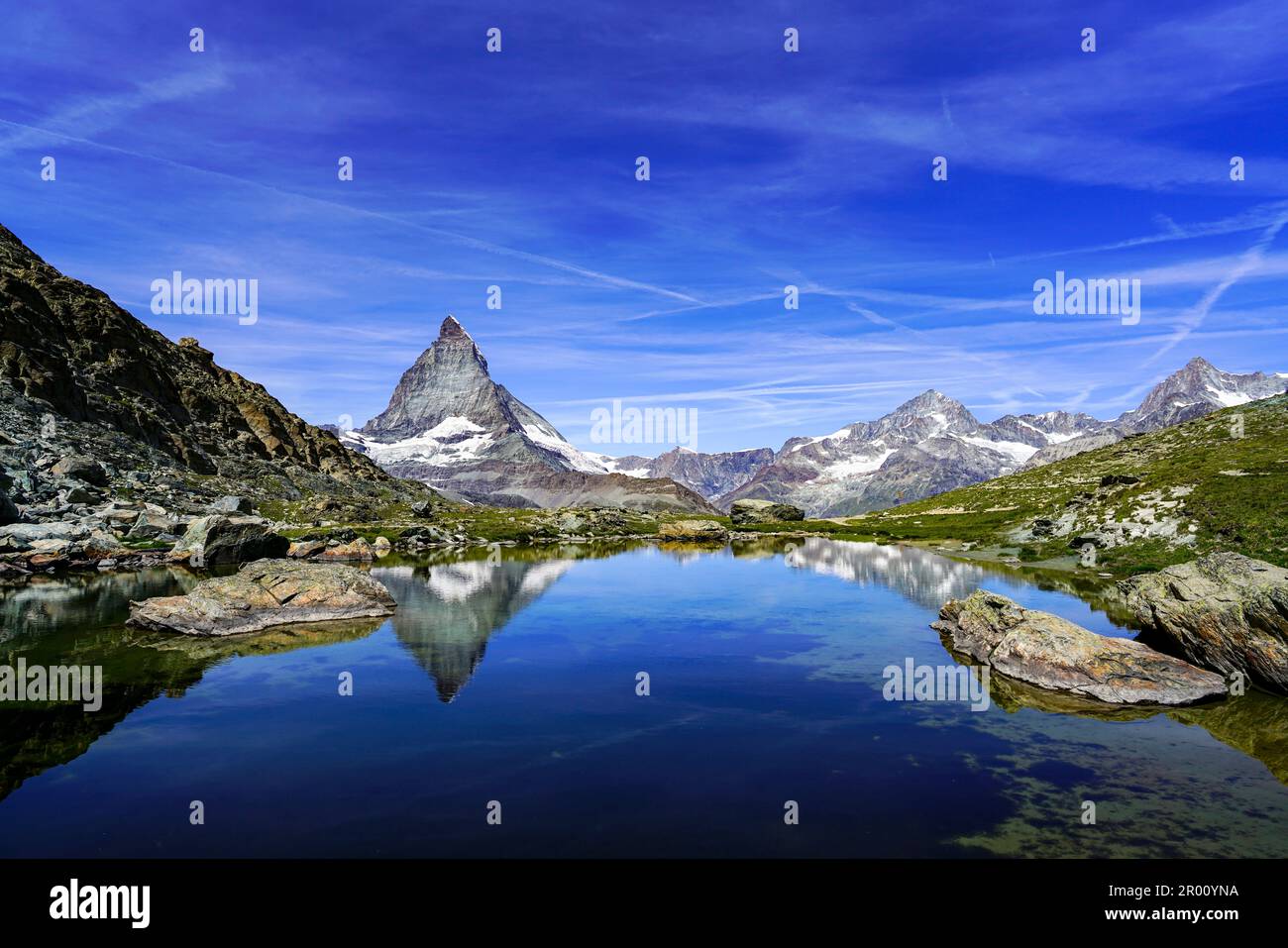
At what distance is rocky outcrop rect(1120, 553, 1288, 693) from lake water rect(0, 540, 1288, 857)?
2.56 metres

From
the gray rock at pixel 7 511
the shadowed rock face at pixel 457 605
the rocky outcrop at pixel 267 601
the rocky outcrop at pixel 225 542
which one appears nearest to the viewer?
the shadowed rock face at pixel 457 605

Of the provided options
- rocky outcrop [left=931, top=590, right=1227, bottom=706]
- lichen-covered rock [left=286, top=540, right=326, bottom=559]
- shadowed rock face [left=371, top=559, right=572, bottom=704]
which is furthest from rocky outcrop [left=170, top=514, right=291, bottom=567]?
rocky outcrop [left=931, top=590, right=1227, bottom=706]

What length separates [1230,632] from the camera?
39688 millimetres

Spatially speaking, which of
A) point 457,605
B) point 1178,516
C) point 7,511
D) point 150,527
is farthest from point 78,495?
point 1178,516

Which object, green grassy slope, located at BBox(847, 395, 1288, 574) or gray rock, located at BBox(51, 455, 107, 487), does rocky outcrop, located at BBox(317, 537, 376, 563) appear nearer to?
gray rock, located at BBox(51, 455, 107, 487)

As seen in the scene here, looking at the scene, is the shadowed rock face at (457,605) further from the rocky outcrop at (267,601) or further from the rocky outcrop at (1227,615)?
the rocky outcrop at (1227,615)

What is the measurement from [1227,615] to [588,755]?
3558cm

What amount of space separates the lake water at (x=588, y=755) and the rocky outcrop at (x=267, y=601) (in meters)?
2.47

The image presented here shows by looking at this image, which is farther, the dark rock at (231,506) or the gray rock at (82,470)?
the dark rock at (231,506)

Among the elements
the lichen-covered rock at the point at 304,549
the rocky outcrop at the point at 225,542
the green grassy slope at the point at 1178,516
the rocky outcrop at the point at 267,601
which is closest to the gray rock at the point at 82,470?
the rocky outcrop at the point at 225,542

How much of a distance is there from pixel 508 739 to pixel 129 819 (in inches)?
561

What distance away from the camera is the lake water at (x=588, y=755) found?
2338 cm
